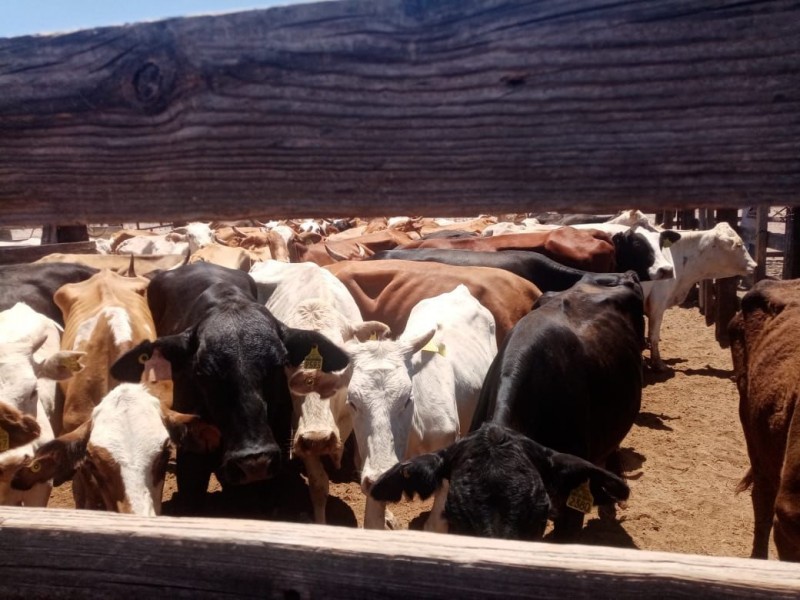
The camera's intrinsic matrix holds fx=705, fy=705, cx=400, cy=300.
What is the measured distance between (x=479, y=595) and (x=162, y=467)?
3.07m

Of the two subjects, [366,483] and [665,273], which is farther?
[665,273]

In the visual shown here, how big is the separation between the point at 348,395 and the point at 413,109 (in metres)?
3.25

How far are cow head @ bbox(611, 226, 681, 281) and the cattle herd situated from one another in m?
3.65

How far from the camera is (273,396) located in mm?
4238

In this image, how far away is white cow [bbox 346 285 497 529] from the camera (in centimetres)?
393

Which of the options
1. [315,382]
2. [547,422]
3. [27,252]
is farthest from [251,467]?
[27,252]

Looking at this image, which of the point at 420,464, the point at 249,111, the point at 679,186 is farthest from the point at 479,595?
the point at 420,464

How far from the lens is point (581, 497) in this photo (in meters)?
3.13

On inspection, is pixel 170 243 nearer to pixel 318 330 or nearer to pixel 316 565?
pixel 318 330

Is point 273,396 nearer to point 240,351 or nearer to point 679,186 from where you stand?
point 240,351

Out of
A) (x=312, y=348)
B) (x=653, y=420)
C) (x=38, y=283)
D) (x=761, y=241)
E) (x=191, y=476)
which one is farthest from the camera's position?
(x=761, y=241)

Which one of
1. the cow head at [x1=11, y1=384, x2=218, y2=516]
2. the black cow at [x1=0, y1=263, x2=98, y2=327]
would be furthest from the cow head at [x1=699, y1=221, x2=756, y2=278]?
the cow head at [x1=11, y1=384, x2=218, y2=516]

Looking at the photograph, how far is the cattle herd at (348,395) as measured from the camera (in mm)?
3217

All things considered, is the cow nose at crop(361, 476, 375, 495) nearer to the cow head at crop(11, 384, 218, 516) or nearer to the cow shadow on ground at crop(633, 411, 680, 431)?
the cow head at crop(11, 384, 218, 516)
